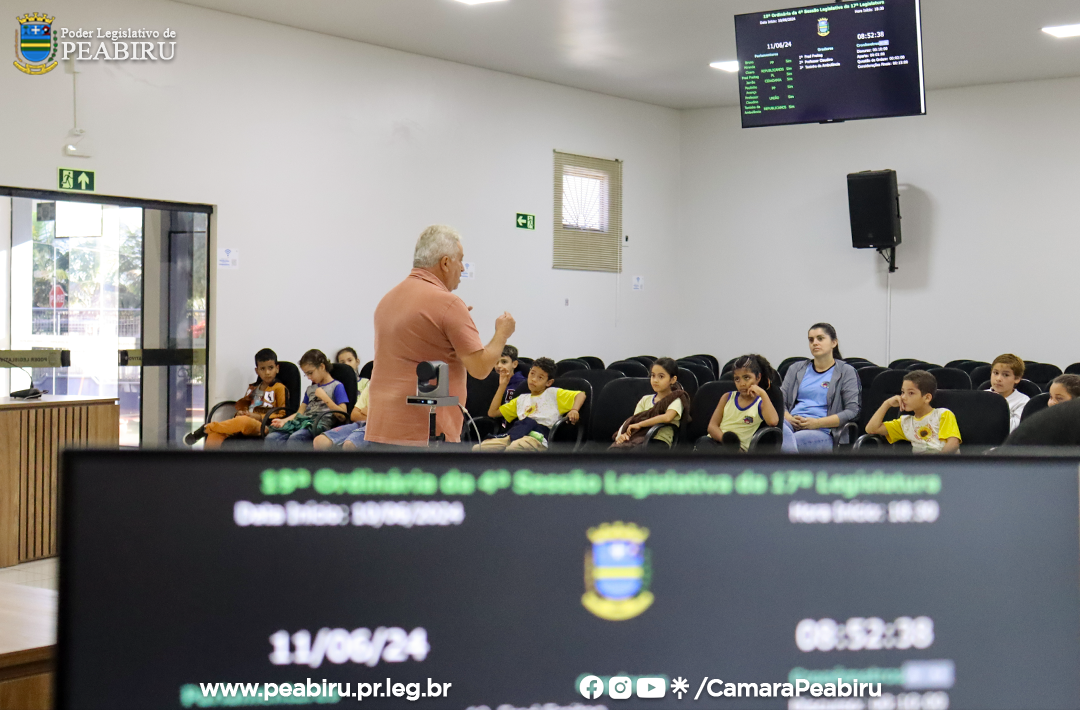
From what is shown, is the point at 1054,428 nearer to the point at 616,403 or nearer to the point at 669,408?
the point at 669,408

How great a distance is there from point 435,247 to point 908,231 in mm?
8238

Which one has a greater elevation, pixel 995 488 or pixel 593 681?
pixel 995 488

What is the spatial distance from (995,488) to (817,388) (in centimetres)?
586

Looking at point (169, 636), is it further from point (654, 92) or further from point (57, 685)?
point (654, 92)

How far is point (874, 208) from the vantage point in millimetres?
9977

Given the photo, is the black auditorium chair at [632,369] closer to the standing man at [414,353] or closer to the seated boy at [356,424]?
the seated boy at [356,424]

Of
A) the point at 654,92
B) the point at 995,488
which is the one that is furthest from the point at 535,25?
the point at 995,488

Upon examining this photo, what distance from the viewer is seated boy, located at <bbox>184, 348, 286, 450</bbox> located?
7.21 metres

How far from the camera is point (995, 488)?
2.81ft

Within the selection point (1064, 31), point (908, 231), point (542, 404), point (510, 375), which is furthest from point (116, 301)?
point (1064, 31)

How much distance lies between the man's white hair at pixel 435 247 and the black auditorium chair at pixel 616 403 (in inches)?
120

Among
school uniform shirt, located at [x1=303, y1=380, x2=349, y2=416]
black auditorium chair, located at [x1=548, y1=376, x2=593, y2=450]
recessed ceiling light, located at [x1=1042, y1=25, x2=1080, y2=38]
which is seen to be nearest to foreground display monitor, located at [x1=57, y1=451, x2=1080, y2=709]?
black auditorium chair, located at [x1=548, y1=376, x2=593, y2=450]

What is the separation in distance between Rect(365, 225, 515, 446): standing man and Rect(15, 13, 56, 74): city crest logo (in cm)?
503

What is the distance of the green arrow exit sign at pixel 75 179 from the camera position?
6781 millimetres
